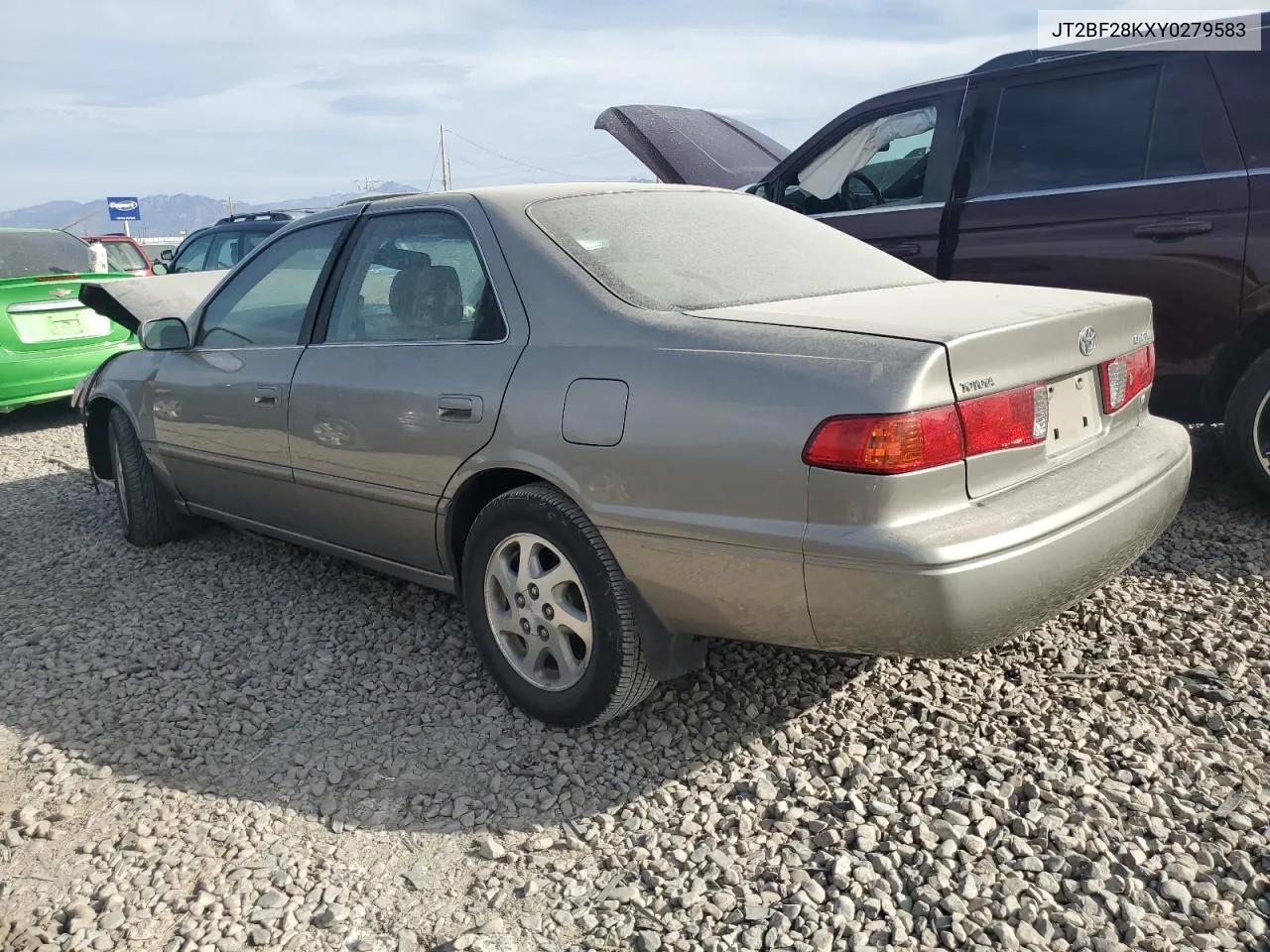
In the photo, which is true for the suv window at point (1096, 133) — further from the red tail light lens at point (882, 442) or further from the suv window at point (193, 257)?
the suv window at point (193, 257)

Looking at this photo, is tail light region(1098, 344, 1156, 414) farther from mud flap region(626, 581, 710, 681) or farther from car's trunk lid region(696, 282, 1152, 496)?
mud flap region(626, 581, 710, 681)

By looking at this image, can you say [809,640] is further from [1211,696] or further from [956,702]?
[1211,696]

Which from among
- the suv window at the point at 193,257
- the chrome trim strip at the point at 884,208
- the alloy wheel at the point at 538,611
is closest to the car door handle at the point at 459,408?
the alloy wheel at the point at 538,611

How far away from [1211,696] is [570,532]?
1903mm

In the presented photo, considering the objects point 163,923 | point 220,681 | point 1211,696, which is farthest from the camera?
point 220,681

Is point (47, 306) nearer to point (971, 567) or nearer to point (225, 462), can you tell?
point (225, 462)

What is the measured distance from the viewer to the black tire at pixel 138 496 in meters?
4.71

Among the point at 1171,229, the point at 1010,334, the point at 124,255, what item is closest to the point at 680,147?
the point at 1171,229

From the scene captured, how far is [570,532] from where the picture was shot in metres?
2.70

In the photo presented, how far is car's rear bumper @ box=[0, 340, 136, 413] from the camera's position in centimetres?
754

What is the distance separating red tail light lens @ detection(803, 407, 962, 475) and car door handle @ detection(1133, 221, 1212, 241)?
8.38ft

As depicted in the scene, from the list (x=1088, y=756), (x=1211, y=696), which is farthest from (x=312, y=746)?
(x=1211, y=696)

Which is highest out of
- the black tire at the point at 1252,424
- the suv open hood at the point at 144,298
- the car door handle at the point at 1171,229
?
the car door handle at the point at 1171,229

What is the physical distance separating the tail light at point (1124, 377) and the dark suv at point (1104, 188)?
1.25 meters
